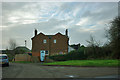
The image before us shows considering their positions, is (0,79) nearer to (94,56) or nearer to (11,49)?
(94,56)

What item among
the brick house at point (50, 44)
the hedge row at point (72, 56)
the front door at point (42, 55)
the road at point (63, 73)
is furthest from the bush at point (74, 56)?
the road at point (63, 73)

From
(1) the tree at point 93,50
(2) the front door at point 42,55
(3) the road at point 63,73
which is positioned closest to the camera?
(3) the road at point 63,73

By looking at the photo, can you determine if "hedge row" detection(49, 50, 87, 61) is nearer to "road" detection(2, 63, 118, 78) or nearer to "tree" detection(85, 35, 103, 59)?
"tree" detection(85, 35, 103, 59)

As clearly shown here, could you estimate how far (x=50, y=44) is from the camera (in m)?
42.4

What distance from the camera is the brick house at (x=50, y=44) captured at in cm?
4203

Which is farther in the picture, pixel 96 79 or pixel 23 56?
pixel 23 56

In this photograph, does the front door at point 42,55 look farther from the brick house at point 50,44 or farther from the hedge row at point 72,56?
the hedge row at point 72,56

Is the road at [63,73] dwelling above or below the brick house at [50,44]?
below

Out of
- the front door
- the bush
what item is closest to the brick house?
the front door

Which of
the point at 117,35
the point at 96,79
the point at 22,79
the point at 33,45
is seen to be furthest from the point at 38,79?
the point at 33,45

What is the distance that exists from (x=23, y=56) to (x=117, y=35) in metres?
28.8

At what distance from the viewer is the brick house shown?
42031mm

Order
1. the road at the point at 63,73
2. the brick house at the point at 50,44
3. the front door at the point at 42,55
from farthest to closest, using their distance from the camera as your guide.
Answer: the brick house at the point at 50,44 < the front door at the point at 42,55 < the road at the point at 63,73

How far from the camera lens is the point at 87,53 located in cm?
3069
